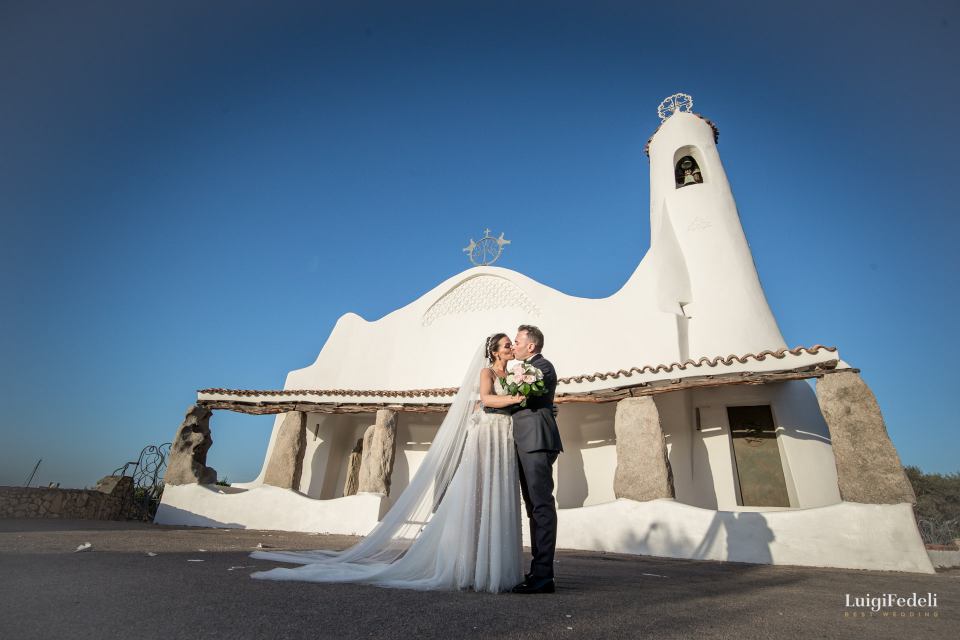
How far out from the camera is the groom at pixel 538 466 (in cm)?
297

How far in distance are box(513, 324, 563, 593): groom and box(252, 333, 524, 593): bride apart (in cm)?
13

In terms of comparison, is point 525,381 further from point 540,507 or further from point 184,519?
point 184,519

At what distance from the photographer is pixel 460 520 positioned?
324 centimetres

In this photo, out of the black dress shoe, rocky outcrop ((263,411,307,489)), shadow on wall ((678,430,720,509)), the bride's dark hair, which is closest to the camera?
the black dress shoe

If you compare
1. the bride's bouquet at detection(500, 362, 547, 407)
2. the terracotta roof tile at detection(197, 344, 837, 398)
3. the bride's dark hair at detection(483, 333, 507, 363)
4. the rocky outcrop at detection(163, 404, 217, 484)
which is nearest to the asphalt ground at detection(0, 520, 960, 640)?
the bride's bouquet at detection(500, 362, 547, 407)

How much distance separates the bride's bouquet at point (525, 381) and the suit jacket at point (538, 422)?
117 mm

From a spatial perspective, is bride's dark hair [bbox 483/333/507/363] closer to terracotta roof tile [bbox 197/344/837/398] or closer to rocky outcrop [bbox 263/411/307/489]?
terracotta roof tile [bbox 197/344/837/398]

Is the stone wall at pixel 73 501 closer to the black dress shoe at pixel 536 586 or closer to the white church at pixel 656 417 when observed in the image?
the white church at pixel 656 417

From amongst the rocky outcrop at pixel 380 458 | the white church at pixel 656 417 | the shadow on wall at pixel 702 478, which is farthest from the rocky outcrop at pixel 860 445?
the rocky outcrop at pixel 380 458

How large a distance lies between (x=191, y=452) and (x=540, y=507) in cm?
1050

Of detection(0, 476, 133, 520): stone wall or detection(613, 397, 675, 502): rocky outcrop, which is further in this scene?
detection(0, 476, 133, 520): stone wall

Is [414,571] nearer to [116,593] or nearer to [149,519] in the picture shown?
[116,593]

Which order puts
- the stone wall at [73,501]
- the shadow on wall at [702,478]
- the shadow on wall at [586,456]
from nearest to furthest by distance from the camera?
the shadow on wall at [702,478] < the stone wall at [73,501] < the shadow on wall at [586,456]

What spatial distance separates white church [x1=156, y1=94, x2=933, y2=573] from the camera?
21.7 ft
